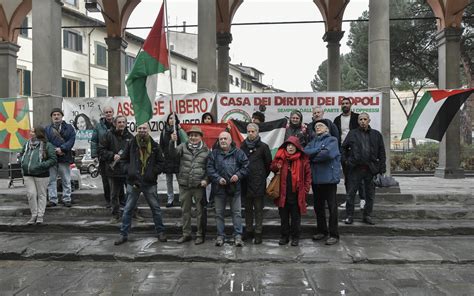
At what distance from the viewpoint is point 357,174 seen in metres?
7.39

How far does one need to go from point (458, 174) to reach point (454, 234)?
698 cm

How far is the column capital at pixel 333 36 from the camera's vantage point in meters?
15.8

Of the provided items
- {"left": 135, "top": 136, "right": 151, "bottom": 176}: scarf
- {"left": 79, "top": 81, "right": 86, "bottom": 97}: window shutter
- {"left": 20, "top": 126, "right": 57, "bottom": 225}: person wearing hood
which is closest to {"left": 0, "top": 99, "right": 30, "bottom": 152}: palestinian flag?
{"left": 20, "top": 126, "right": 57, "bottom": 225}: person wearing hood

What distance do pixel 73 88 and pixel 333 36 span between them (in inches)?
930

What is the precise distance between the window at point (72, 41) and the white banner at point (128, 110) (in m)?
24.5

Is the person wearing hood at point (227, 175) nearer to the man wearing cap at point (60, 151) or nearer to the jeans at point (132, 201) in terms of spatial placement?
the jeans at point (132, 201)

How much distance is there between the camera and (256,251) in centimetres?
659

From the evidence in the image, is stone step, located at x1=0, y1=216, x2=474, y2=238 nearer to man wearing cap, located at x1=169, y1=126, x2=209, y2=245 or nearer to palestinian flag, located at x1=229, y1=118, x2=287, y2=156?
man wearing cap, located at x1=169, y1=126, x2=209, y2=245

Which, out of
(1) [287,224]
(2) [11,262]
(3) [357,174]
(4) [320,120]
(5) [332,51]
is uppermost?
(5) [332,51]

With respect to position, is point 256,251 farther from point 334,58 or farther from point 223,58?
point 223,58

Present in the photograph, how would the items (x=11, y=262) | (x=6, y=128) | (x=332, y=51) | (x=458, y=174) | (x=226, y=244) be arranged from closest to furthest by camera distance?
(x=11, y=262)
(x=226, y=244)
(x=6, y=128)
(x=458, y=174)
(x=332, y=51)

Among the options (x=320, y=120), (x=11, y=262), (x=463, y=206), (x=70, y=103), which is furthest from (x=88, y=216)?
(x=463, y=206)

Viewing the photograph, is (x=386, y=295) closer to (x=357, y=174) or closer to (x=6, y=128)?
(x=357, y=174)

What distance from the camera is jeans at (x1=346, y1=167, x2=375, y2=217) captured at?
7.38 metres
